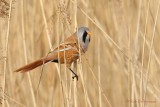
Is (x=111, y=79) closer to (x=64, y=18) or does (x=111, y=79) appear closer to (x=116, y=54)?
(x=116, y=54)

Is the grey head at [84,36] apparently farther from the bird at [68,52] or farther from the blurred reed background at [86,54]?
the blurred reed background at [86,54]

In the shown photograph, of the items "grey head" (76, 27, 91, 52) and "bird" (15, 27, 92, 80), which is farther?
"grey head" (76, 27, 91, 52)

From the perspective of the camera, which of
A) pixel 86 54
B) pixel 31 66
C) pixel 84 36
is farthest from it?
pixel 86 54

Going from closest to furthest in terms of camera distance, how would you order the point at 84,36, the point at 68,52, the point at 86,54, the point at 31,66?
the point at 31,66, the point at 68,52, the point at 84,36, the point at 86,54

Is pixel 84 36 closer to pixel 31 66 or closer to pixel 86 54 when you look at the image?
pixel 31 66

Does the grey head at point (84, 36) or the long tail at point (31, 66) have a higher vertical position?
the grey head at point (84, 36)

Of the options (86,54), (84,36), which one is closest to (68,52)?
(84,36)

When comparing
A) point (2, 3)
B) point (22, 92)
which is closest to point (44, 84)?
point (22, 92)

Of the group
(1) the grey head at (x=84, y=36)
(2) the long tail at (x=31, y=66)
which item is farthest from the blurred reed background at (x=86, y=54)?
(2) the long tail at (x=31, y=66)

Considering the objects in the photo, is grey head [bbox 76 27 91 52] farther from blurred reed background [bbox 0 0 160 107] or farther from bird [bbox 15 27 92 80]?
blurred reed background [bbox 0 0 160 107]

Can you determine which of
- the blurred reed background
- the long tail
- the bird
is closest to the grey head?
the bird

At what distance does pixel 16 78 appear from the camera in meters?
2.59

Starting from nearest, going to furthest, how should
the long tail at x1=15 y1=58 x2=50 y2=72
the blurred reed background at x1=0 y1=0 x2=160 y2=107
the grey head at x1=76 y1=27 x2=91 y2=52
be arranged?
the long tail at x1=15 y1=58 x2=50 y2=72 → the grey head at x1=76 y1=27 x2=91 y2=52 → the blurred reed background at x1=0 y1=0 x2=160 y2=107

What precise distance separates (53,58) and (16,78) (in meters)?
0.91
